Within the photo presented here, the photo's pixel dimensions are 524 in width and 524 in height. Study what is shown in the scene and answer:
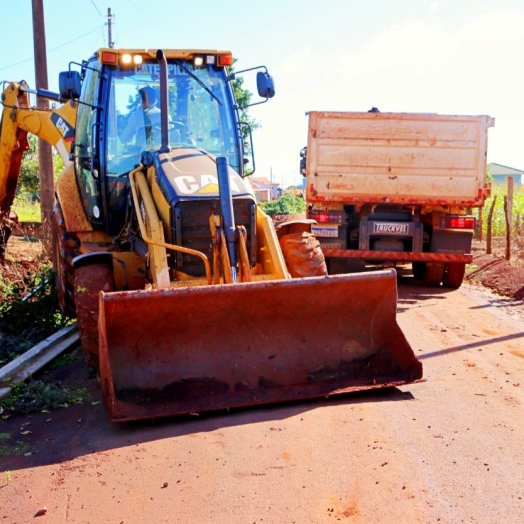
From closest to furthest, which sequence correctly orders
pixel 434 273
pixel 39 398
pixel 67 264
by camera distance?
pixel 39 398 < pixel 67 264 < pixel 434 273

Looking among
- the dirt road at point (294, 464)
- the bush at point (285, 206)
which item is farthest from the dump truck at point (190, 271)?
the bush at point (285, 206)

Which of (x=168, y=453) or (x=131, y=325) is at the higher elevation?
(x=131, y=325)

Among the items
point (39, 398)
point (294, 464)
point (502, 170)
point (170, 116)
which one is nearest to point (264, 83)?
point (170, 116)

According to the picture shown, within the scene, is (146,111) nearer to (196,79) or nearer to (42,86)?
(196,79)

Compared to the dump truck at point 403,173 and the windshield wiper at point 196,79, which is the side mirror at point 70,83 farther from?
the dump truck at point 403,173

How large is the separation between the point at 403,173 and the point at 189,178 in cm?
601

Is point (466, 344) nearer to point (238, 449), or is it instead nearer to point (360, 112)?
point (238, 449)

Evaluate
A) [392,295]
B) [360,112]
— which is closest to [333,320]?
[392,295]

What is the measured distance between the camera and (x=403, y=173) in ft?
37.3

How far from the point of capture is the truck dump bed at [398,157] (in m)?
11.3

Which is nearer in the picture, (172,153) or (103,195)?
(172,153)

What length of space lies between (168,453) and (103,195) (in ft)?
11.1

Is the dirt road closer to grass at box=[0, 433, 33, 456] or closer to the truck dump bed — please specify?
grass at box=[0, 433, 33, 456]

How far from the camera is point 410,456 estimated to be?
4.18m
